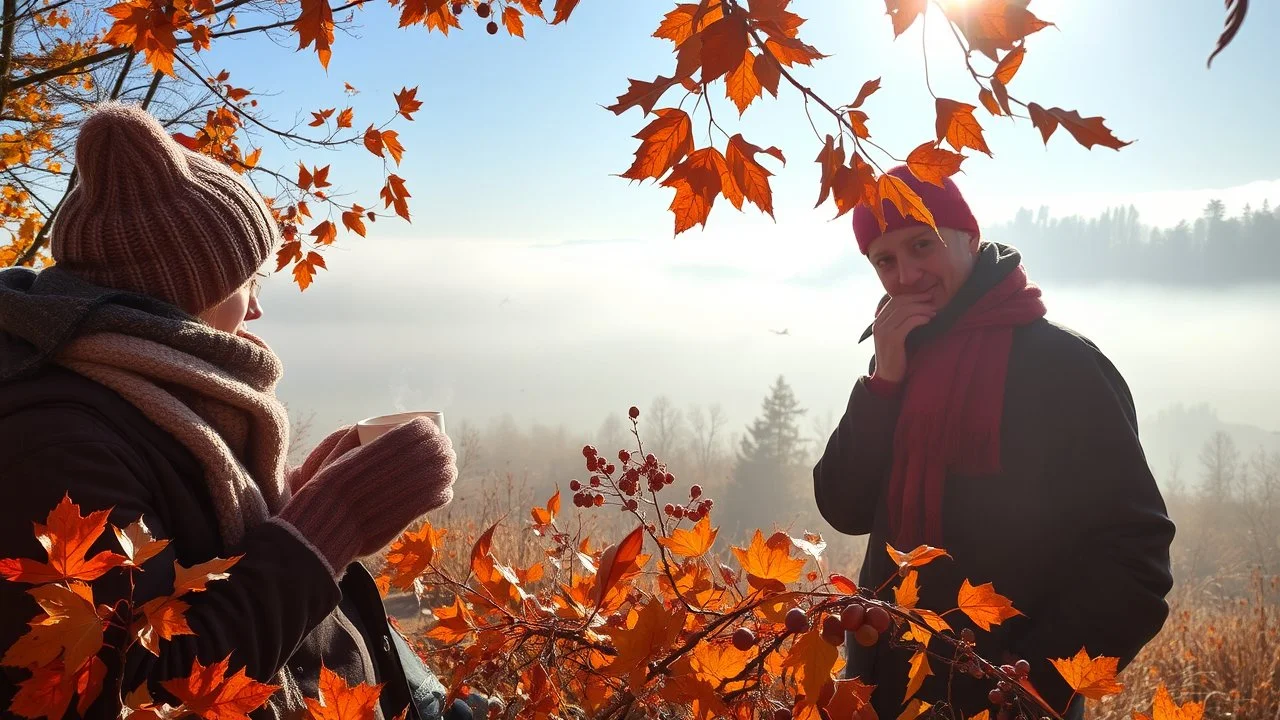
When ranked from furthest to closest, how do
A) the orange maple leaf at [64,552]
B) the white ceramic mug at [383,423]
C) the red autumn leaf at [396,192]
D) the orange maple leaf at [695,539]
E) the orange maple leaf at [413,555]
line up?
the red autumn leaf at [396,192]
the white ceramic mug at [383,423]
the orange maple leaf at [413,555]
the orange maple leaf at [695,539]
the orange maple leaf at [64,552]

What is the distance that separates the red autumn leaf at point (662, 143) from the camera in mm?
1129

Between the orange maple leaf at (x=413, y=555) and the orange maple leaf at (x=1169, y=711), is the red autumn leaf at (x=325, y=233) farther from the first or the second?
the orange maple leaf at (x=1169, y=711)

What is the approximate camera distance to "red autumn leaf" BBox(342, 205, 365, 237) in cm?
340

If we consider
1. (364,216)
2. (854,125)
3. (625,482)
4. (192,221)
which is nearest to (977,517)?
(625,482)

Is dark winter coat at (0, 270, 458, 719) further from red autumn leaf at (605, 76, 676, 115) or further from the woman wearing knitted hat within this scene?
red autumn leaf at (605, 76, 676, 115)

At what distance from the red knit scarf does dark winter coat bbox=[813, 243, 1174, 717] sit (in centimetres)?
3

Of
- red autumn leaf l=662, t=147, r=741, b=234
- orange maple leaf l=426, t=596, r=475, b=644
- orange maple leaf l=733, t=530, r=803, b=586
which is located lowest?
orange maple leaf l=426, t=596, r=475, b=644

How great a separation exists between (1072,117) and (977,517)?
1235 mm

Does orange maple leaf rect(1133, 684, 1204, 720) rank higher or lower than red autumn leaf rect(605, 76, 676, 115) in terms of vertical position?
lower

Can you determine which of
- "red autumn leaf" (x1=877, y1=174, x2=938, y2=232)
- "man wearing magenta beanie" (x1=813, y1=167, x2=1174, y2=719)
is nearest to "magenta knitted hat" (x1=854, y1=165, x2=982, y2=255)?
"man wearing magenta beanie" (x1=813, y1=167, x2=1174, y2=719)

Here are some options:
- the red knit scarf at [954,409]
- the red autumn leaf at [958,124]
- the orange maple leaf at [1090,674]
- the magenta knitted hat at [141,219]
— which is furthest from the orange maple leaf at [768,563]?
the red knit scarf at [954,409]

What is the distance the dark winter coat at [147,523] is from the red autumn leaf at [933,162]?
1.14m

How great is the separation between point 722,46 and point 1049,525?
1457mm

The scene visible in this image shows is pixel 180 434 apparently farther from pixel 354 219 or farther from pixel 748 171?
pixel 354 219
